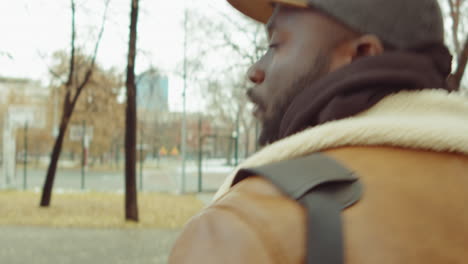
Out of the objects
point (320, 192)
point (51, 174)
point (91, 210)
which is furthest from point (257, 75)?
point (51, 174)

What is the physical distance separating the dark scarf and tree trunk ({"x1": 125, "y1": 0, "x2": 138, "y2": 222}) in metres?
10.2

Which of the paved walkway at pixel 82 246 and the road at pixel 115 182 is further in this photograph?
the road at pixel 115 182

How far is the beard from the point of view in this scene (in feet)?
3.48

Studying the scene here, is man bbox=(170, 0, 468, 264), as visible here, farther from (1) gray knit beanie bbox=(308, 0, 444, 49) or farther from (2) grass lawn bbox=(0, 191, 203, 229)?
(2) grass lawn bbox=(0, 191, 203, 229)

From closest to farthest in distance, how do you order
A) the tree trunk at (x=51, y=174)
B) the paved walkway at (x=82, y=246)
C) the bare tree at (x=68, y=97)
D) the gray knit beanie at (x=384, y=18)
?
the gray knit beanie at (x=384, y=18) < the paved walkway at (x=82, y=246) < the bare tree at (x=68, y=97) < the tree trunk at (x=51, y=174)

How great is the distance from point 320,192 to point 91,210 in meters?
12.7

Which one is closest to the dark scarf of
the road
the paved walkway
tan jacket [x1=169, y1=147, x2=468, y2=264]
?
tan jacket [x1=169, y1=147, x2=468, y2=264]

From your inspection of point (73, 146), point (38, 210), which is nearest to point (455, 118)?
point (38, 210)

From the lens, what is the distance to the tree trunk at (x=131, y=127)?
10.9m

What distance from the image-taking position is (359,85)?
A: 0.93 meters

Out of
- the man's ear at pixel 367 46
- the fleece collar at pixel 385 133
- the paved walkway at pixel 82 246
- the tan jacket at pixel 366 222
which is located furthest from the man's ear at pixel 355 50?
the paved walkway at pixel 82 246

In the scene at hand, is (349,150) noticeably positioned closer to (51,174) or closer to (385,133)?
(385,133)

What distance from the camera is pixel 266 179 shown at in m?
0.80

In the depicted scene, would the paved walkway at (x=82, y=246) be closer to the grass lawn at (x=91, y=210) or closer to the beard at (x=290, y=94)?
the grass lawn at (x=91, y=210)
